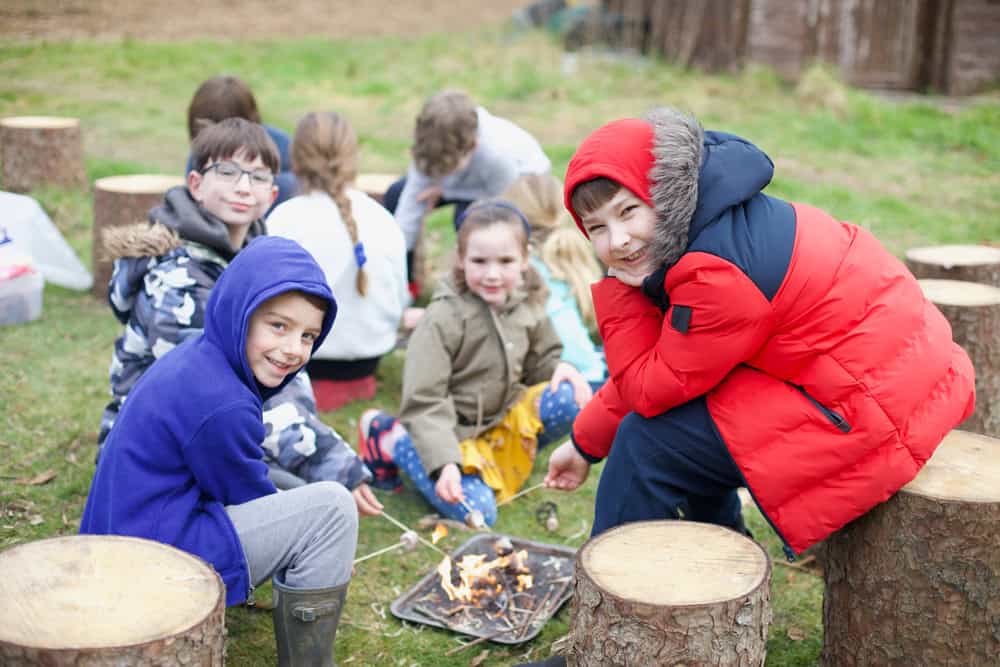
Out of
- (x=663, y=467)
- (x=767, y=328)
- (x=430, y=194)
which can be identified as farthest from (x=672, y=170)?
(x=430, y=194)

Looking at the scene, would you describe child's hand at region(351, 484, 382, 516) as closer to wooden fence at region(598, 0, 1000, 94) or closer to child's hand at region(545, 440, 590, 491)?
child's hand at region(545, 440, 590, 491)

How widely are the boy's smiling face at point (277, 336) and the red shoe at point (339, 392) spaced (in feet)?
6.93

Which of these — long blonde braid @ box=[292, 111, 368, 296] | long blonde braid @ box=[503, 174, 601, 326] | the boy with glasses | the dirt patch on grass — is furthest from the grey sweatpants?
the dirt patch on grass

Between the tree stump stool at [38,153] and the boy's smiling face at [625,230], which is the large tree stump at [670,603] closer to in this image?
the boy's smiling face at [625,230]

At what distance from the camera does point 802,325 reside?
2760mm

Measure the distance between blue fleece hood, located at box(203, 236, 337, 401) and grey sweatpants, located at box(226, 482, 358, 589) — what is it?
31cm

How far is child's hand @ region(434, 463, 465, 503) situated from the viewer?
3922mm

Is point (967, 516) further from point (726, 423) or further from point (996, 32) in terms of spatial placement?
point (996, 32)

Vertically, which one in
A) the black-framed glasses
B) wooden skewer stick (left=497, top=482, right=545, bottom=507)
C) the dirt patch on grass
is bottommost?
wooden skewer stick (left=497, top=482, right=545, bottom=507)

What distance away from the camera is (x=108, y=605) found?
219 cm

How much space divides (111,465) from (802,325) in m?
1.77

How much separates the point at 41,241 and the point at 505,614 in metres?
3.87

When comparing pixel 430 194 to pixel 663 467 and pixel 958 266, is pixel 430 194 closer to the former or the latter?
pixel 958 266

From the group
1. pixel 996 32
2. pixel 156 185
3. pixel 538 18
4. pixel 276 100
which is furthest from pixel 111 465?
pixel 538 18
